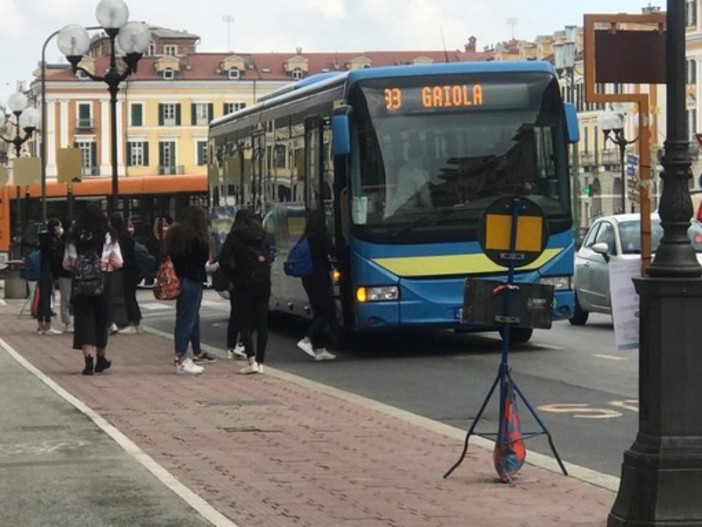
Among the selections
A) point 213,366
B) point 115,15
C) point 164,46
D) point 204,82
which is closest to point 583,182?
point 204,82

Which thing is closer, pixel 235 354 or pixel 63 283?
pixel 235 354

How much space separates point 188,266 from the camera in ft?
A: 65.7

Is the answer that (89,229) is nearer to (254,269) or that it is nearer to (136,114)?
(254,269)

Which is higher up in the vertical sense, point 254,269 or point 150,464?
point 254,269

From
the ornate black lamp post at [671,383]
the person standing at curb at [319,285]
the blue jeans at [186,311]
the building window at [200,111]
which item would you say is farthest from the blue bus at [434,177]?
the building window at [200,111]

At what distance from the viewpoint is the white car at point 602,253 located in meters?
26.4

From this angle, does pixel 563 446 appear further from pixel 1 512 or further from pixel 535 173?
pixel 535 173

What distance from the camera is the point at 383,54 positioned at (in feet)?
561

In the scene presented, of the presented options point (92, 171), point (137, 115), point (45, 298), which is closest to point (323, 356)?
point (45, 298)

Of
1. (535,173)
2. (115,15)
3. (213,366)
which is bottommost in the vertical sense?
(213,366)

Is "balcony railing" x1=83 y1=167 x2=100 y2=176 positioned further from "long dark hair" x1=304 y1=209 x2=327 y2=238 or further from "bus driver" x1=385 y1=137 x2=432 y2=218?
"bus driver" x1=385 y1=137 x2=432 y2=218

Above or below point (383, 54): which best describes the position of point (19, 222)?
below

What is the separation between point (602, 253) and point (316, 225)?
6154 millimetres

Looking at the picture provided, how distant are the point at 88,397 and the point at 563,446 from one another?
535 centimetres
